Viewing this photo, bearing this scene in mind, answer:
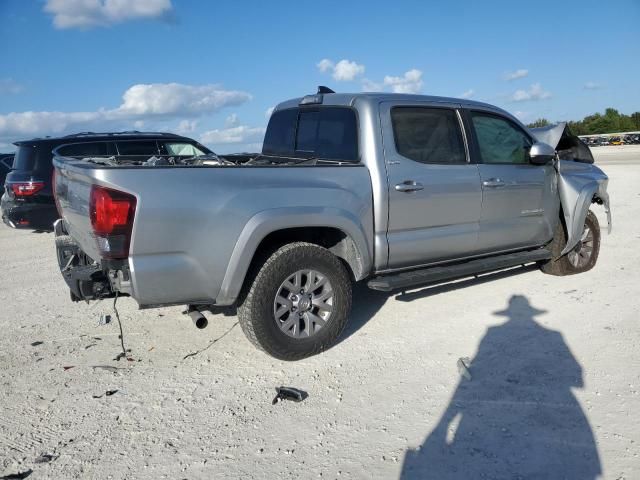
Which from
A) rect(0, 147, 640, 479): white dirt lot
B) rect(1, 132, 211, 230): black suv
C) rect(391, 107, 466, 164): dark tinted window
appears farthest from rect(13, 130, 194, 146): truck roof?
rect(391, 107, 466, 164): dark tinted window

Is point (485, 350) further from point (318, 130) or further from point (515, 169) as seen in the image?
point (318, 130)

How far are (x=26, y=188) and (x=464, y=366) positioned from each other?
7844 mm

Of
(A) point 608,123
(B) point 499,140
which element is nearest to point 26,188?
(B) point 499,140

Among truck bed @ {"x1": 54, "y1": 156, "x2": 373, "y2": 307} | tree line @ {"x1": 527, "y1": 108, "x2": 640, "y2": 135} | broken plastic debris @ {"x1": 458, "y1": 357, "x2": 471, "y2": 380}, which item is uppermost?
tree line @ {"x1": 527, "y1": 108, "x2": 640, "y2": 135}

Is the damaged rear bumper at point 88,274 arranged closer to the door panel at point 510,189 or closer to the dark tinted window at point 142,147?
the door panel at point 510,189

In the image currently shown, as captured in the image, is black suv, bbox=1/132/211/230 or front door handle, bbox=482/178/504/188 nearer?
front door handle, bbox=482/178/504/188

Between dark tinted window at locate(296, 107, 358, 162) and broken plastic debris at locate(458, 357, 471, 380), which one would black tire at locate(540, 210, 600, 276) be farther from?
dark tinted window at locate(296, 107, 358, 162)

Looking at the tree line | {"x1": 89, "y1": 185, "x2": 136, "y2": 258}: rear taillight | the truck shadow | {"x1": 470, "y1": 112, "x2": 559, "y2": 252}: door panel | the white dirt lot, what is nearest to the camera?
the white dirt lot

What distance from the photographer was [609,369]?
3.56 m

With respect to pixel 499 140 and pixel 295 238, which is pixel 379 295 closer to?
pixel 295 238

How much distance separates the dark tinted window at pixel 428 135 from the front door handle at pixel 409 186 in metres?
0.23

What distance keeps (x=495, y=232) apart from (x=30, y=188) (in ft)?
24.4

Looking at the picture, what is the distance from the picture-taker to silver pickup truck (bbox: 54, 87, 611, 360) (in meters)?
3.26

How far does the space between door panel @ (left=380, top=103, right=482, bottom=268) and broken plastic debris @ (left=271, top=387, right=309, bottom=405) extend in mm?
1412
